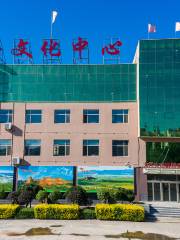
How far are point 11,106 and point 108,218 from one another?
1579cm

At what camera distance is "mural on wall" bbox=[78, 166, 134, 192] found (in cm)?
3050

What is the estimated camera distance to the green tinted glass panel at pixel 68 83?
3241 centimetres

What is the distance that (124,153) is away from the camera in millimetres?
31531

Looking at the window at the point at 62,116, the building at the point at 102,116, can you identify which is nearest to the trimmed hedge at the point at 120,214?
the building at the point at 102,116

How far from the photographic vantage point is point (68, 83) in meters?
32.7

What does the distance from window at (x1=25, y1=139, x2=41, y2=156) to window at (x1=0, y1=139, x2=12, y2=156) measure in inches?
60.9

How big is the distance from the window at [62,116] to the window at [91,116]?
1.57 m

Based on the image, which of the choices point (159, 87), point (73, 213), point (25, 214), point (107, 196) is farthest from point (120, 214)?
point (159, 87)

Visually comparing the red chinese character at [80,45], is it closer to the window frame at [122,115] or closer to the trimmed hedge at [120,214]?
the window frame at [122,115]

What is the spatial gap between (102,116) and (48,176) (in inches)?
286

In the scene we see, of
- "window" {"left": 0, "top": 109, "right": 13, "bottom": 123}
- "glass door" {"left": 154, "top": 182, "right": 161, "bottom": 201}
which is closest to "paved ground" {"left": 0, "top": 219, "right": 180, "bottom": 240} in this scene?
"glass door" {"left": 154, "top": 182, "right": 161, "bottom": 201}

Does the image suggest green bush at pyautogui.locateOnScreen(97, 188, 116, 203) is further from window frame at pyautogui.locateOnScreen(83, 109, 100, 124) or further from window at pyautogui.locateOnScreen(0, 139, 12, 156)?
window at pyautogui.locateOnScreen(0, 139, 12, 156)

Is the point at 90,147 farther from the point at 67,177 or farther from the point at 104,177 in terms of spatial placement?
the point at 67,177

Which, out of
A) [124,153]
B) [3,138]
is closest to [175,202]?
[124,153]
